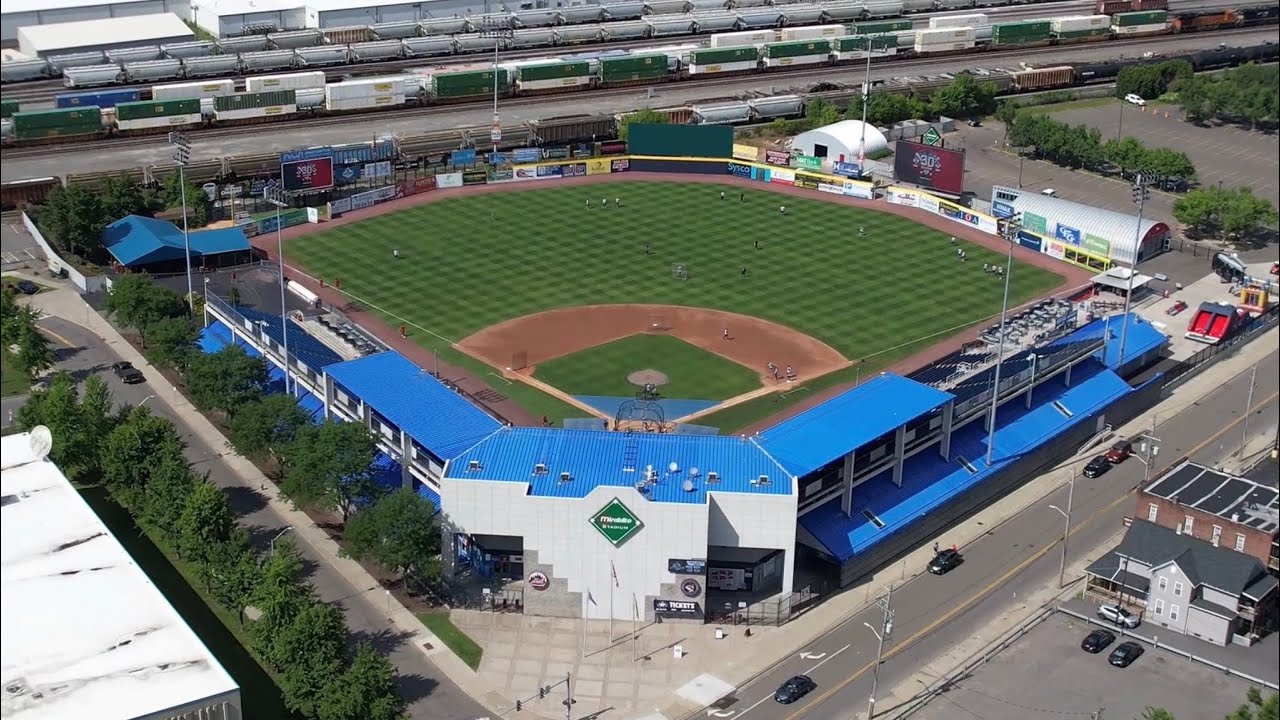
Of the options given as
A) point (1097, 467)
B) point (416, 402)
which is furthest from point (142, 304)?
point (1097, 467)

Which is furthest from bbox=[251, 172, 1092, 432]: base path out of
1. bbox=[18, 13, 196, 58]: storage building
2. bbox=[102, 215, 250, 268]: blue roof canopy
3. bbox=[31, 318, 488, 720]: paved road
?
bbox=[18, 13, 196, 58]: storage building

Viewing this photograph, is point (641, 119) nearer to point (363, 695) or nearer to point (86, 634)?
point (363, 695)

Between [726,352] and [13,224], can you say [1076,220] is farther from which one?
[13,224]

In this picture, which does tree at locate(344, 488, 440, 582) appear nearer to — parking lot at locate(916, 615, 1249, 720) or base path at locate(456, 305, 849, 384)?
parking lot at locate(916, 615, 1249, 720)

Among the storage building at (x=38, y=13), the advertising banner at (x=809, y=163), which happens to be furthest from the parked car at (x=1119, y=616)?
the storage building at (x=38, y=13)

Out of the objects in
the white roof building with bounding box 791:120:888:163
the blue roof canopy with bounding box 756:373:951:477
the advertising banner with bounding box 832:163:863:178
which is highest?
the white roof building with bounding box 791:120:888:163

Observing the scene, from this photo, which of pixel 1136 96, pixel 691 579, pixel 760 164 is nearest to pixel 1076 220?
pixel 760 164
